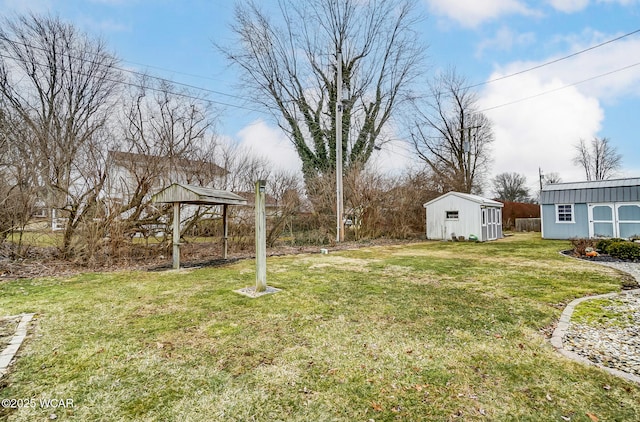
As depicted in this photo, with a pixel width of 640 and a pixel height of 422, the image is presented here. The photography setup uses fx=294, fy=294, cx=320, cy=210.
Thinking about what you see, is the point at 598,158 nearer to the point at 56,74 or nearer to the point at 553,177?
the point at 553,177

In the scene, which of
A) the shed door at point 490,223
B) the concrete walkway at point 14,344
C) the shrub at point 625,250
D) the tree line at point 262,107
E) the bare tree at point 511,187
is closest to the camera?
the concrete walkway at point 14,344

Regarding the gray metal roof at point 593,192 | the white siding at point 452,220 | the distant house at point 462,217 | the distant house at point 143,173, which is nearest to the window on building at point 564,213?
the gray metal roof at point 593,192

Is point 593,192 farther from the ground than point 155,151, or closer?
closer

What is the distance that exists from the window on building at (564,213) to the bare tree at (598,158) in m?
20.6

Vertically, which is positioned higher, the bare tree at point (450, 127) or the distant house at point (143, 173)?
the bare tree at point (450, 127)

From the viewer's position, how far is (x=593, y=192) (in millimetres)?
13055

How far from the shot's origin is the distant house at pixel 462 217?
539 inches

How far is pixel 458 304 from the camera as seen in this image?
4.10 metres

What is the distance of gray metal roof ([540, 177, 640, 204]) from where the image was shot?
480 inches

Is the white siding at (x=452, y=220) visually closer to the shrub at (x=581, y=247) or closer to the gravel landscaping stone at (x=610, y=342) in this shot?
the shrub at (x=581, y=247)

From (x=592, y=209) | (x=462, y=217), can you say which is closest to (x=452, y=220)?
(x=462, y=217)

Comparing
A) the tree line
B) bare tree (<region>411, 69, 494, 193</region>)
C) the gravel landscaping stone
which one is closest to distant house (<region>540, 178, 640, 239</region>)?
the tree line

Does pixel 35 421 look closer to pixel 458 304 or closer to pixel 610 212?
pixel 458 304

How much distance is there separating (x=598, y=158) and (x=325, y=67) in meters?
29.3
